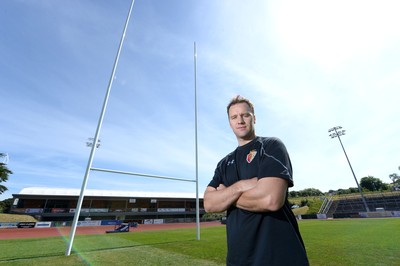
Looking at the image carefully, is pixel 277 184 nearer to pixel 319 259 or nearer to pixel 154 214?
pixel 319 259

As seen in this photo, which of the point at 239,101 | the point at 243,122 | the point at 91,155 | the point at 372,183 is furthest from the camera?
the point at 372,183

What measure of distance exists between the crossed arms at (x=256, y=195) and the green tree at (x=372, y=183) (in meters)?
87.1

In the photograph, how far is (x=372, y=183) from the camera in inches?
2564

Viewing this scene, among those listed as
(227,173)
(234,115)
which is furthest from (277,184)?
(234,115)

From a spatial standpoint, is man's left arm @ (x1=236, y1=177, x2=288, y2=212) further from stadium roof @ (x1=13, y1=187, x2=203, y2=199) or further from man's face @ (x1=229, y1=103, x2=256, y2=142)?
stadium roof @ (x1=13, y1=187, x2=203, y2=199)

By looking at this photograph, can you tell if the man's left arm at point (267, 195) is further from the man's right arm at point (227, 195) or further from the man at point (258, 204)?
the man's right arm at point (227, 195)

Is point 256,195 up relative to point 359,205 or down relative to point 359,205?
down

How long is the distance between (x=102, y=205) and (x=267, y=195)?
4978 centimetres

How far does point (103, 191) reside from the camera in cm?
4419

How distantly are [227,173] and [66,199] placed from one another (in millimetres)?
48112

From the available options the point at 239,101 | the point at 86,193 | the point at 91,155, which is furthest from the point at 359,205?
the point at 86,193

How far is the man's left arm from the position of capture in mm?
1391

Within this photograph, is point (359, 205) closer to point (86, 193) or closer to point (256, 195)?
point (256, 195)

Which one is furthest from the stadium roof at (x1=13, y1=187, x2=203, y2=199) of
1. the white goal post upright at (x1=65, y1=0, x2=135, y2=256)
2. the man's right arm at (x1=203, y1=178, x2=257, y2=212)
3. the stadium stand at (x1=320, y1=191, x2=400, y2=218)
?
the man's right arm at (x1=203, y1=178, x2=257, y2=212)
